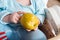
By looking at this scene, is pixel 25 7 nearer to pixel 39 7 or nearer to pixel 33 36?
pixel 39 7

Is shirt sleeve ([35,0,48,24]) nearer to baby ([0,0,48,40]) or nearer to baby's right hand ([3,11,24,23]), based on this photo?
baby ([0,0,48,40])

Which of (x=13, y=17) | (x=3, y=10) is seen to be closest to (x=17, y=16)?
(x=13, y=17)

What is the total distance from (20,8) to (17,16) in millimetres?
139

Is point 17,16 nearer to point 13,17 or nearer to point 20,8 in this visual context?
point 13,17

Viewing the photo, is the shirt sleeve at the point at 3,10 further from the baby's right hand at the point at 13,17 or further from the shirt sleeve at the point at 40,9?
the shirt sleeve at the point at 40,9

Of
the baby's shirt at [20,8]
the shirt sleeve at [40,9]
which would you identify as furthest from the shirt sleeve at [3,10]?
the shirt sleeve at [40,9]

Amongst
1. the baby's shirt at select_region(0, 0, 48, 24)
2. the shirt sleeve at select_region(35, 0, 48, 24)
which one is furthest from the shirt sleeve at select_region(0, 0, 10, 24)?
the shirt sleeve at select_region(35, 0, 48, 24)

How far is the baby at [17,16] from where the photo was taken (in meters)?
0.76

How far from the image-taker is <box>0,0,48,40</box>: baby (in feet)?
2.49

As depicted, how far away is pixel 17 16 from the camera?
74cm

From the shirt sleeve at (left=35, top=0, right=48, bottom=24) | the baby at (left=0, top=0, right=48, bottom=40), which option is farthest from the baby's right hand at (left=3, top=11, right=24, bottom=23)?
the shirt sleeve at (left=35, top=0, right=48, bottom=24)

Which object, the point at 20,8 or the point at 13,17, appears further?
the point at 20,8

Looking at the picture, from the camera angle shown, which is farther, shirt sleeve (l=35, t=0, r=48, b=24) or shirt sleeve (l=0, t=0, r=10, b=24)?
shirt sleeve (l=35, t=0, r=48, b=24)

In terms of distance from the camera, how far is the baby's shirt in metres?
0.82
